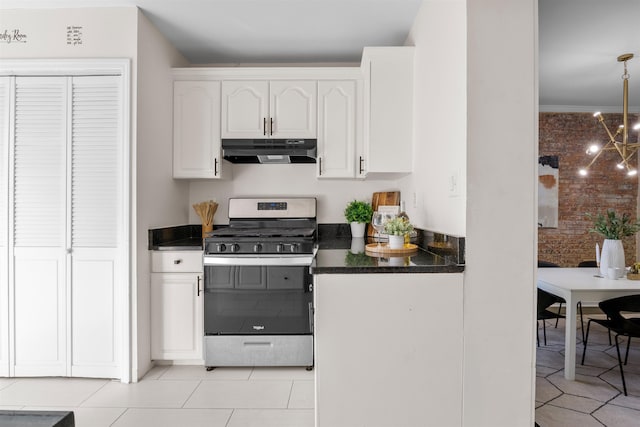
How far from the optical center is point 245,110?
2.91 meters

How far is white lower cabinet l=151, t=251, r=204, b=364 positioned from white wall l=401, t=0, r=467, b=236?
1.66 meters

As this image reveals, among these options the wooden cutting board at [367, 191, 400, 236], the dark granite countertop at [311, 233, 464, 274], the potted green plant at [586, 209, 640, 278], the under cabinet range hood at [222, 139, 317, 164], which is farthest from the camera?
the wooden cutting board at [367, 191, 400, 236]

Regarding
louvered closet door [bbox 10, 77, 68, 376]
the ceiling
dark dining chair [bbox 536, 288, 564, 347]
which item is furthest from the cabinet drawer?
dark dining chair [bbox 536, 288, 564, 347]

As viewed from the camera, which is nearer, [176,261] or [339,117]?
[176,261]

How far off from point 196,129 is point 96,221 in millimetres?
1010

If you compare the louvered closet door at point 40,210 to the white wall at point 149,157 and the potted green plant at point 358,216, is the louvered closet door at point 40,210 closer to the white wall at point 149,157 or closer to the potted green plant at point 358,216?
the white wall at point 149,157

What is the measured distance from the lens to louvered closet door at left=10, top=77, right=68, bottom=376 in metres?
2.41

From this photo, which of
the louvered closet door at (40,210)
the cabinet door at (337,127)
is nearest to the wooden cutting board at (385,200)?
the cabinet door at (337,127)

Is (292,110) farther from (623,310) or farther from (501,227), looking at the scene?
(623,310)

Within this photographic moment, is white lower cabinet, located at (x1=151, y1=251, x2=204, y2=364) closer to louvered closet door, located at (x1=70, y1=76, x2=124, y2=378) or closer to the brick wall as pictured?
louvered closet door, located at (x1=70, y1=76, x2=124, y2=378)

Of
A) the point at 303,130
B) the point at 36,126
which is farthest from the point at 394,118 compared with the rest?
the point at 36,126

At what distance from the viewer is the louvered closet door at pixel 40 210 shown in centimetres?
241

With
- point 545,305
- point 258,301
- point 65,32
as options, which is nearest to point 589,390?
point 545,305

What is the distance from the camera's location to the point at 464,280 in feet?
5.37
